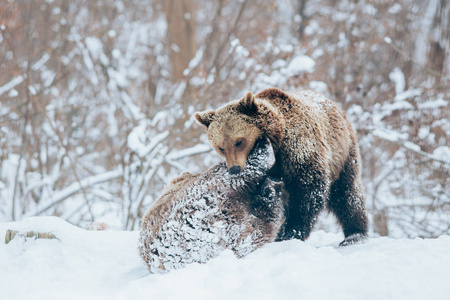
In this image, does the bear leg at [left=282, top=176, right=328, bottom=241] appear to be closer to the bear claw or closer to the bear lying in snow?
the bear lying in snow

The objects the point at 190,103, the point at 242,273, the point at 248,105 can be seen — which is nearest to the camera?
the point at 242,273

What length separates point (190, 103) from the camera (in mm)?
9234

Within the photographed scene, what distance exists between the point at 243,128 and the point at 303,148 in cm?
68

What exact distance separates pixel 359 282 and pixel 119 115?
1077 cm

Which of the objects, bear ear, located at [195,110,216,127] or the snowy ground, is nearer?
the snowy ground

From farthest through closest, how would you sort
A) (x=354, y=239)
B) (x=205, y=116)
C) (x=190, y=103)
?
(x=190, y=103)
(x=205, y=116)
(x=354, y=239)

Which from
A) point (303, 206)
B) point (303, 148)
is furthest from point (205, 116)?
point (303, 206)

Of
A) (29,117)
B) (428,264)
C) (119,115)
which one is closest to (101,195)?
(29,117)

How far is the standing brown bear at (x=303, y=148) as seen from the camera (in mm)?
4051

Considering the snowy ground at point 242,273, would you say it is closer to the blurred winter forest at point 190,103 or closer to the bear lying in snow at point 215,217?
the bear lying in snow at point 215,217

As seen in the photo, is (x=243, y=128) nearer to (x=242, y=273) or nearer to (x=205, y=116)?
(x=205, y=116)

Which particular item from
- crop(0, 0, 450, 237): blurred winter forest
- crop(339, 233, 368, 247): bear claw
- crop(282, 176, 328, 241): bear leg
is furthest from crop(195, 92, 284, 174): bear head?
crop(0, 0, 450, 237): blurred winter forest

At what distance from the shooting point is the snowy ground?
8.80 ft

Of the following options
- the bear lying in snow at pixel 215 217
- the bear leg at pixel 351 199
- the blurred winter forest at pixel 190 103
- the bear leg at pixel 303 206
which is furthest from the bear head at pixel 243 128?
the blurred winter forest at pixel 190 103
